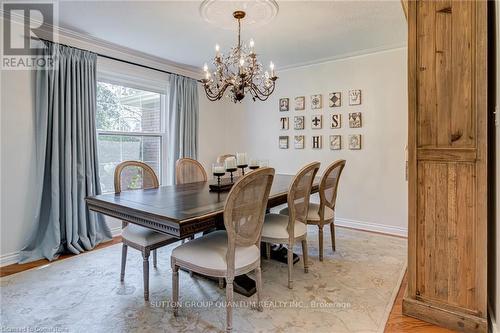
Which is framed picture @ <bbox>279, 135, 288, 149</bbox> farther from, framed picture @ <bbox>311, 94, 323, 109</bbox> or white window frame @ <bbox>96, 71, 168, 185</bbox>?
white window frame @ <bbox>96, 71, 168, 185</bbox>

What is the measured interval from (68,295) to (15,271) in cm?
88

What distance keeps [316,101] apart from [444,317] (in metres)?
3.04

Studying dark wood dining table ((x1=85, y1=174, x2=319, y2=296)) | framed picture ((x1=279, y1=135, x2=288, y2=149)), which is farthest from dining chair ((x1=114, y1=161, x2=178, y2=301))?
framed picture ((x1=279, y1=135, x2=288, y2=149))

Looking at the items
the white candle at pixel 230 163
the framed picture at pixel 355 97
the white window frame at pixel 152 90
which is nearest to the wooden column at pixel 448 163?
the white candle at pixel 230 163

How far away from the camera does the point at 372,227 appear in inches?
152

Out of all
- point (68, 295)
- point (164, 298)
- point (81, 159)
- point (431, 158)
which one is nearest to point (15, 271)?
point (68, 295)

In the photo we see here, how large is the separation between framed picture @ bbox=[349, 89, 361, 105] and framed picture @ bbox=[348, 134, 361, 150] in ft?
1.43

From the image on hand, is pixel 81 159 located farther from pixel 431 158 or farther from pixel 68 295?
pixel 431 158

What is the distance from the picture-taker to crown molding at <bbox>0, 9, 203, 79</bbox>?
3.03 meters

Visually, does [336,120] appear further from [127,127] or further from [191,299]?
[191,299]

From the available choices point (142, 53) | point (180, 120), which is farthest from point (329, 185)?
point (142, 53)

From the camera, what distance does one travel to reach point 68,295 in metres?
2.20

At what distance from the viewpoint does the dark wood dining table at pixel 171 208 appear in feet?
5.23

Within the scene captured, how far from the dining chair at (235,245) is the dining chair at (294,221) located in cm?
39
